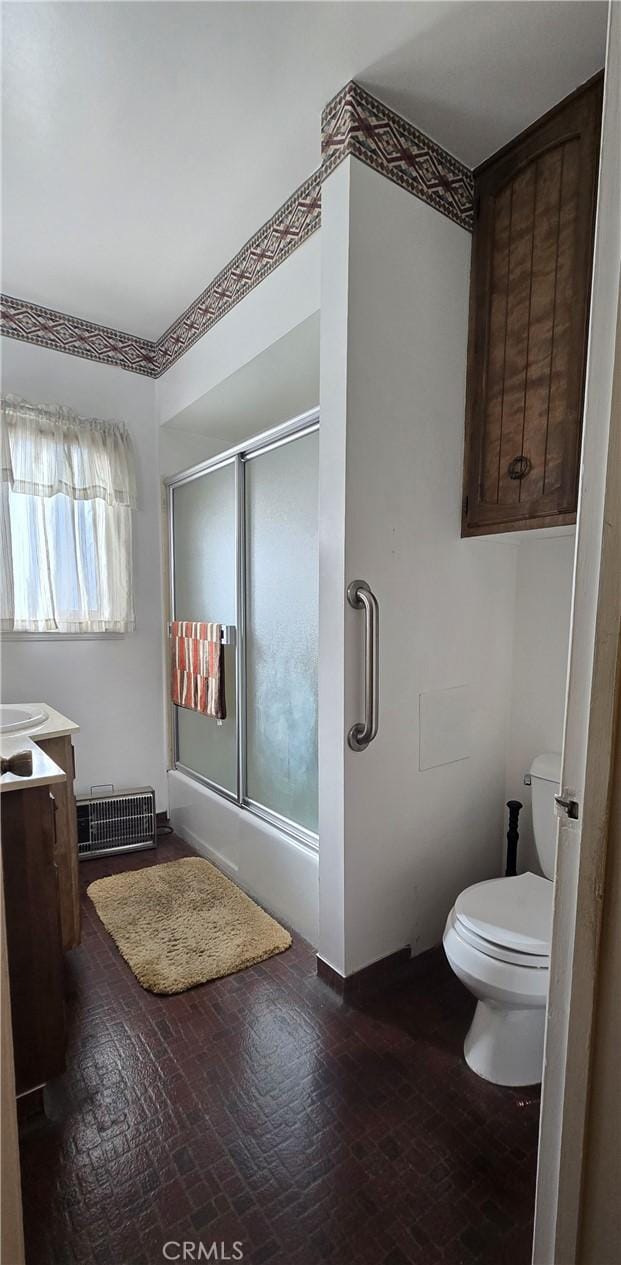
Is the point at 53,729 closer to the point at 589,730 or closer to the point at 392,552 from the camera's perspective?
the point at 392,552

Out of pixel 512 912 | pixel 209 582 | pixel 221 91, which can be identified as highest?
pixel 221 91

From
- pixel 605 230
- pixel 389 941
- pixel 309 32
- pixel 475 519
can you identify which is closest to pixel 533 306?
pixel 475 519

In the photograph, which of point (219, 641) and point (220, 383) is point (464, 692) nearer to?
point (219, 641)

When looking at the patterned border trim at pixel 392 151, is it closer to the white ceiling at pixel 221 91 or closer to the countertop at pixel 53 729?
Answer: the white ceiling at pixel 221 91

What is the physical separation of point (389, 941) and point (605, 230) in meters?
1.86

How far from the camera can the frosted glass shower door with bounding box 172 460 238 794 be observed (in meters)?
2.47

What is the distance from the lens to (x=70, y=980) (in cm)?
179

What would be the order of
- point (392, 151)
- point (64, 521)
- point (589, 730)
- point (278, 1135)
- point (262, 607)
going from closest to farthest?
1. point (589, 730)
2. point (278, 1135)
3. point (392, 151)
4. point (262, 607)
5. point (64, 521)

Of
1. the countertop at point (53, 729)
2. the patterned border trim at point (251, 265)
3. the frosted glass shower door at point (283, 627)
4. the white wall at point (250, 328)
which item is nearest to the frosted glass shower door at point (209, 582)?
the frosted glass shower door at point (283, 627)

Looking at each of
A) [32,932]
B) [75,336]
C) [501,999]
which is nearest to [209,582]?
[75,336]

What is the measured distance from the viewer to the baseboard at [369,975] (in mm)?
1660

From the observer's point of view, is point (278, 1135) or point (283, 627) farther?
point (283, 627)

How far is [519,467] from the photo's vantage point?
5.42ft

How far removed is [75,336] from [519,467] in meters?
2.24
